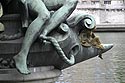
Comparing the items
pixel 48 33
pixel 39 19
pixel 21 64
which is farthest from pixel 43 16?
pixel 21 64

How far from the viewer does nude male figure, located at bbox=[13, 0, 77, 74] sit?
11.8ft

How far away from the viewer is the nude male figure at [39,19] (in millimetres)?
3600

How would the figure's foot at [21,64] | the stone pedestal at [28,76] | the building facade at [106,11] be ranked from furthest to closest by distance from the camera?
the building facade at [106,11]
the stone pedestal at [28,76]
the figure's foot at [21,64]

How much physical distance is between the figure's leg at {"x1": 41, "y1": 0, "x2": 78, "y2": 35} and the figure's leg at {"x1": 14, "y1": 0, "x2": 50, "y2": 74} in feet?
0.21

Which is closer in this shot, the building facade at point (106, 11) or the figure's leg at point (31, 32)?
the figure's leg at point (31, 32)

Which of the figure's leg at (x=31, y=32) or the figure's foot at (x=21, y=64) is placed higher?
the figure's leg at (x=31, y=32)

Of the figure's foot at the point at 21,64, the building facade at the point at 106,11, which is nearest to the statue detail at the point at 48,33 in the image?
the figure's foot at the point at 21,64

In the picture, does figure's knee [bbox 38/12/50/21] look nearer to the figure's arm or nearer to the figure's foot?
the figure's arm

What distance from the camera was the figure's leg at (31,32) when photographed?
358 cm

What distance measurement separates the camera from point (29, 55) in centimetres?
376

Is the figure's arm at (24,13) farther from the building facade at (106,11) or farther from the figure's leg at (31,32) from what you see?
the building facade at (106,11)

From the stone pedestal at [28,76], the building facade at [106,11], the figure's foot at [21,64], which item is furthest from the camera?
the building facade at [106,11]

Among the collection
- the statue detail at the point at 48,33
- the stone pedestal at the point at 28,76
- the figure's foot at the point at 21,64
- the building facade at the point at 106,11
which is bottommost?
Result: the building facade at the point at 106,11

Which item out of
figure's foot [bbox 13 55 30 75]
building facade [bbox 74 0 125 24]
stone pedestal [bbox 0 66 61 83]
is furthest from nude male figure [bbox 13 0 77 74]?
building facade [bbox 74 0 125 24]
